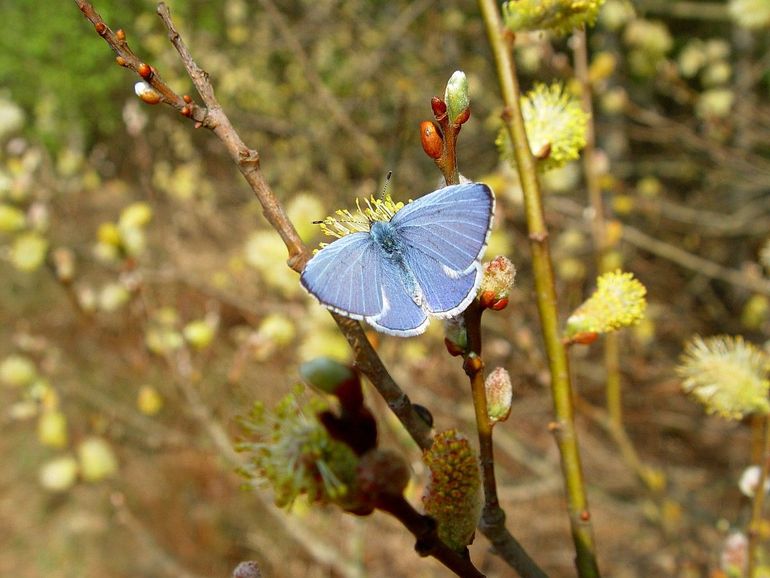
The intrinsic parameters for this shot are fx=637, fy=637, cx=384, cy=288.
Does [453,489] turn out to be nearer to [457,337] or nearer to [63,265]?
[457,337]

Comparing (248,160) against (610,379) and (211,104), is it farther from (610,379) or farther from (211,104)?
(610,379)

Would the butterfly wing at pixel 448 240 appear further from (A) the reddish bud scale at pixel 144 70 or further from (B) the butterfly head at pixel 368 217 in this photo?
(A) the reddish bud scale at pixel 144 70

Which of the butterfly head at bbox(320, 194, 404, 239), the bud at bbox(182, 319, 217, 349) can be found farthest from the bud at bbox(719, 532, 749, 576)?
the bud at bbox(182, 319, 217, 349)

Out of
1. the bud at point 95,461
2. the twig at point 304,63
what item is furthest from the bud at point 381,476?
the bud at point 95,461

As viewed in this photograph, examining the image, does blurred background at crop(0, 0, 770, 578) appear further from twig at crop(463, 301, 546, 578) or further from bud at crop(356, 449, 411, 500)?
bud at crop(356, 449, 411, 500)

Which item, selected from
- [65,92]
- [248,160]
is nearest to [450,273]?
[248,160]
